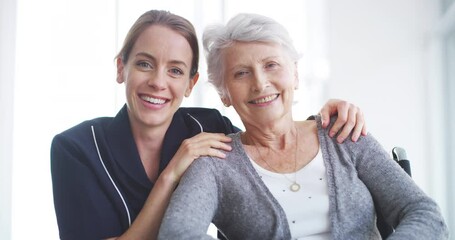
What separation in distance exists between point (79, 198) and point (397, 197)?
93cm

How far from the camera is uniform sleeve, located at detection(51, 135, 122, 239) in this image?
4.00 feet

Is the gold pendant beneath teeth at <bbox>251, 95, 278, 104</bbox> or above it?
beneath

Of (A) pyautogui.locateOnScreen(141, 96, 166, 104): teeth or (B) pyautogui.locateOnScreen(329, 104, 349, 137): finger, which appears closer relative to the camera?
(B) pyautogui.locateOnScreen(329, 104, 349, 137): finger

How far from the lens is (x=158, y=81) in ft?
4.34

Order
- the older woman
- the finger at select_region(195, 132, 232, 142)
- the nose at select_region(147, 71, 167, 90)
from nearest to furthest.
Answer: the older woman < the finger at select_region(195, 132, 232, 142) < the nose at select_region(147, 71, 167, 90)

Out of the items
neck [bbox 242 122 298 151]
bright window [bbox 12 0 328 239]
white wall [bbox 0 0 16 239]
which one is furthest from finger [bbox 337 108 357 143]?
white wall [bbox 0 0 16 239]

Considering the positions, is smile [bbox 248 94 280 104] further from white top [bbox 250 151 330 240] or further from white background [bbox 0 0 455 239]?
white background [bbox 0 0 455 239]

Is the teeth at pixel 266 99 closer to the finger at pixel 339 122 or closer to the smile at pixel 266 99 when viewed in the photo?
the smile at pixel 266 99

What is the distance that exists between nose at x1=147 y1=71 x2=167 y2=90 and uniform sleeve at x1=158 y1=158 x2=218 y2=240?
0.32m

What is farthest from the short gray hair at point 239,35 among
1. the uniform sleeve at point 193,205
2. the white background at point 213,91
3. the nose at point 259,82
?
the white background at point 213,91

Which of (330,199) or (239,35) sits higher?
(239,35)

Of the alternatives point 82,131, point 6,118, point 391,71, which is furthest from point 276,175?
point 6,118

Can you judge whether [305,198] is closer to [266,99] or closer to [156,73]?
[266,99]

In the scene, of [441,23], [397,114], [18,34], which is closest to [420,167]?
[397,114]
